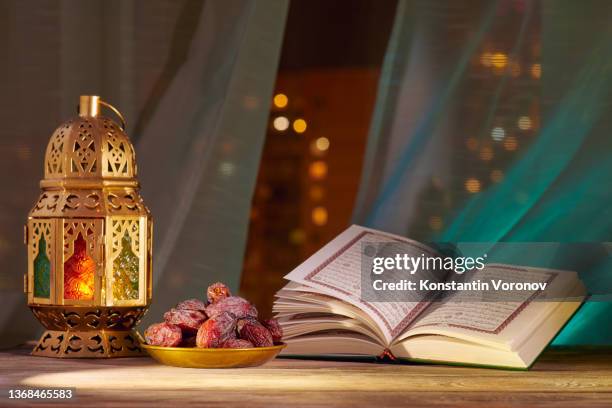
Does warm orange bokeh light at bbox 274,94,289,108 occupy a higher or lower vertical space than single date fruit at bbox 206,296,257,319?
higher

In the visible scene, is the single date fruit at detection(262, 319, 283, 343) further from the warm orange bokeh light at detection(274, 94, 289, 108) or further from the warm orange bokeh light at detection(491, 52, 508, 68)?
the warm orange bokeh light at detection(274, 94, 289, 108)

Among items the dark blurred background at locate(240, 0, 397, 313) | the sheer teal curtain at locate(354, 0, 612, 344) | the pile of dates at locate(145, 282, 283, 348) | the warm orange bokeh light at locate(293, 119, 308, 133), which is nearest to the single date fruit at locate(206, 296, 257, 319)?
the pile of dates at locate(145, 282, 283, 348)

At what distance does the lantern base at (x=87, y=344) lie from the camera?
1.45 m

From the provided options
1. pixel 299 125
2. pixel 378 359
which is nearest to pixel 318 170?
pixel 299 125

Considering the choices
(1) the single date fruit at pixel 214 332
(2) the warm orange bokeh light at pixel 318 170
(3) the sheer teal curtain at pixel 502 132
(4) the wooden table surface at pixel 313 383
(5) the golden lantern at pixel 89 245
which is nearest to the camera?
(4) the wooden table surface at pixel 313 383

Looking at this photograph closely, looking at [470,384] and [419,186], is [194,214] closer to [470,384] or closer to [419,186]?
[419,186]

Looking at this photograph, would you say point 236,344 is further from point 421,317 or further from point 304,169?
point 304,169

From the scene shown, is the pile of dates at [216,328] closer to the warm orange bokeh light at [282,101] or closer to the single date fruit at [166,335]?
the single date fruit at [166,335]

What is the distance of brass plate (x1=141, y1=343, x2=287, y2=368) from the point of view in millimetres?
1328

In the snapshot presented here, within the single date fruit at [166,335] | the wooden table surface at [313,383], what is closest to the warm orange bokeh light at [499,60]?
the wooden table surface at [313,383]

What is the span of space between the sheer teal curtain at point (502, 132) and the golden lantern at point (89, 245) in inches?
17.9

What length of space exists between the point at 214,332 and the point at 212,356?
3cm

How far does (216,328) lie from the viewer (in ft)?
4.33

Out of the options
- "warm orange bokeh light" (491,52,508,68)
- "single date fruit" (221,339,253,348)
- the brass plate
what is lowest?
the brass plate
